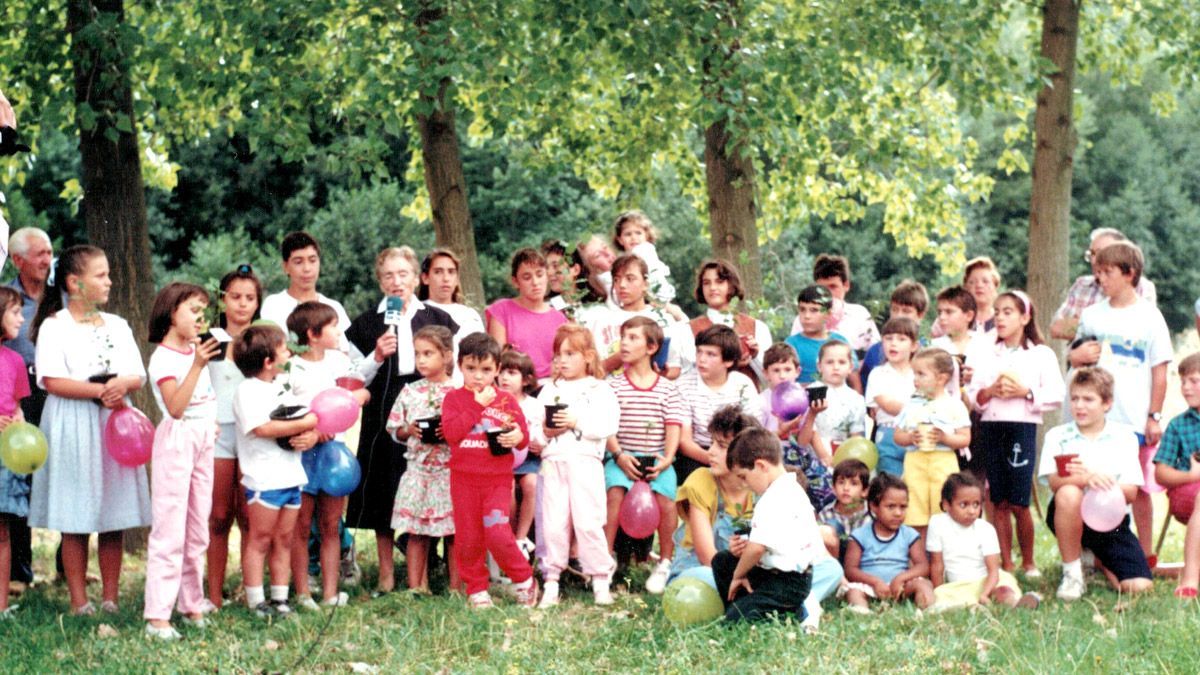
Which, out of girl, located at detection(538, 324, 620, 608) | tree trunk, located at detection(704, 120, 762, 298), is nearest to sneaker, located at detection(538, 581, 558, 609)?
girl, located at detection(538, 324, 620, 608)

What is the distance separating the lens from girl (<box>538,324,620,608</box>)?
290 inches

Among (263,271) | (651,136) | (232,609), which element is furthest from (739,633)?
(263,271)

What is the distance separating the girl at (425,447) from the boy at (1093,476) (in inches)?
129

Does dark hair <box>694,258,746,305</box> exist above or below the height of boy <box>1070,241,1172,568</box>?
above

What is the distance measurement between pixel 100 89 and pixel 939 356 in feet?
17.6

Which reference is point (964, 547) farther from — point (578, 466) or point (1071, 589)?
point (578, 466)

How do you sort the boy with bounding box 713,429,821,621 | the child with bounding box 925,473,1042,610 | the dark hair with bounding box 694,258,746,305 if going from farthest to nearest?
the dark hair with bounding box 694,258,746,305
the child with bounding box 925,473,1042,610
the boy with bounding box 713,429,821,621

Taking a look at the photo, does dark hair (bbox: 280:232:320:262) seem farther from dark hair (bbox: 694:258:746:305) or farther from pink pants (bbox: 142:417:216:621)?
dark hair (bbox: 694:258:746:305)

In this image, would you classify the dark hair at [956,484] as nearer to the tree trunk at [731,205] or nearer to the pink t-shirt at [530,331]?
the pink t-shirt at [530,331]

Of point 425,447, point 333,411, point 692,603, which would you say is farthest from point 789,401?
point 333,411

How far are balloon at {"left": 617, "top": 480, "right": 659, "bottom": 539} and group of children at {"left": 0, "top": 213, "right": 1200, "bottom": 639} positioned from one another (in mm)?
101

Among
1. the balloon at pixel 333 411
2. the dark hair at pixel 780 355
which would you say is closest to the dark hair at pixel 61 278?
the balloon at pixel 333 411

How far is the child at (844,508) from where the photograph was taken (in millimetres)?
7539

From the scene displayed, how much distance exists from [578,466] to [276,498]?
1.56 metres
